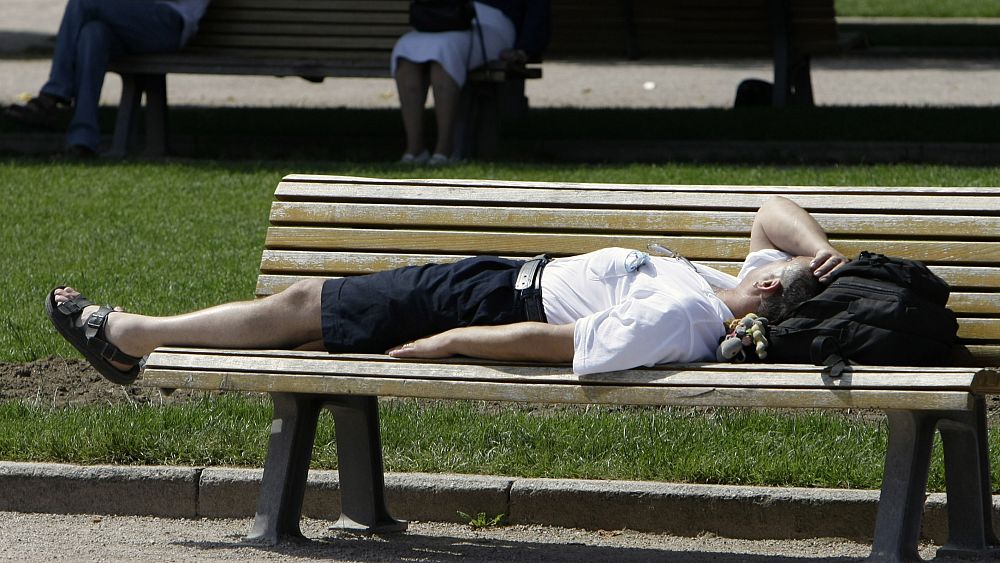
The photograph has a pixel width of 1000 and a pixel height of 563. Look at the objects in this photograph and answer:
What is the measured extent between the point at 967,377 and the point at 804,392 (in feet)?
1.15

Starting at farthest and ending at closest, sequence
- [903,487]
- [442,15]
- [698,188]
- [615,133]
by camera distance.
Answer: [615,133]
[442,15]
[698,188]
[903,487]

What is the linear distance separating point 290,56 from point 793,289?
21.5 ft

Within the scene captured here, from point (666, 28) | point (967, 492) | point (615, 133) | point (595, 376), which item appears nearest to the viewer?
point (595, 376)

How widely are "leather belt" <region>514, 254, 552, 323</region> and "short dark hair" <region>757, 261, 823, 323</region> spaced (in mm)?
618

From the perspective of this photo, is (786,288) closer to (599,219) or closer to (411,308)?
(599,219)

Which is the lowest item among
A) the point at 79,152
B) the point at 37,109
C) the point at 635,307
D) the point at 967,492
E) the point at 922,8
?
the point at 922,8

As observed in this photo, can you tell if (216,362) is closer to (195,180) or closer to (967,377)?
(967,377)

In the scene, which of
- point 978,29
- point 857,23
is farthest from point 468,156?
point 857,23

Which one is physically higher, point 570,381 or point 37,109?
point 570,381

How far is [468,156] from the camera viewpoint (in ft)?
29.7

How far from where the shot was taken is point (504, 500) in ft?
13.7

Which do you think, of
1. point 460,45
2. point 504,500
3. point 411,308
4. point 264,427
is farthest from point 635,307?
point 460,45

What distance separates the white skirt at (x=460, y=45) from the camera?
8703 millimetres

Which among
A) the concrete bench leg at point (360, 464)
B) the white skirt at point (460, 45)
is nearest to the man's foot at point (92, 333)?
the concrete bench leg at point (360, 464)
